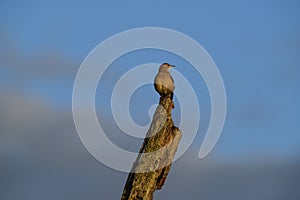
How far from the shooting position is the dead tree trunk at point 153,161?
10.5 meters

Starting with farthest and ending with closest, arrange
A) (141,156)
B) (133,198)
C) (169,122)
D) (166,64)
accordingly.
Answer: (166,64), (169,122), (141,156), (133,198)

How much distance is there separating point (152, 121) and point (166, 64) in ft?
16.9

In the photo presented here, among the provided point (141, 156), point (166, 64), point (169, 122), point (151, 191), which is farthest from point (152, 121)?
point (166, 64)

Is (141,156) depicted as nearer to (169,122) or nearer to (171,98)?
(169,122)

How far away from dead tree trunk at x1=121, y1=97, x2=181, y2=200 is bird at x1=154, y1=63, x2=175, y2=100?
220cm

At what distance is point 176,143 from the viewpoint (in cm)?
1153

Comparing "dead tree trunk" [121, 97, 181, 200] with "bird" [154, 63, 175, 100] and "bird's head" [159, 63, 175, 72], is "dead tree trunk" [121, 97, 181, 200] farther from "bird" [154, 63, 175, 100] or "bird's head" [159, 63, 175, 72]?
"bird's head" [159, 63, 175, 72]

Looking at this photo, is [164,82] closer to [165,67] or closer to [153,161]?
[165,67]

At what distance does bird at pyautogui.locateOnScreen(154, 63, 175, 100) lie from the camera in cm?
1441

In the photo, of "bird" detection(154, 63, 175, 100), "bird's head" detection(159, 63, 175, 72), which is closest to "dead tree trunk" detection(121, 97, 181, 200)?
"bird" detection(154, 63, 175, 100)

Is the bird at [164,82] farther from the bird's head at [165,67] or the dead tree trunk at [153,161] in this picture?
the dead tree trunk at [153,161]

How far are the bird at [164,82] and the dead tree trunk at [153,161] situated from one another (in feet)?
7.20

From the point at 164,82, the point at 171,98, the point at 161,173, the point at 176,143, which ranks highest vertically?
the point at 164,82

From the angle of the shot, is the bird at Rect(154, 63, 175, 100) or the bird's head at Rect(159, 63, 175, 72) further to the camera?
the bird's head at Rect(159, 63, 175, 72)
